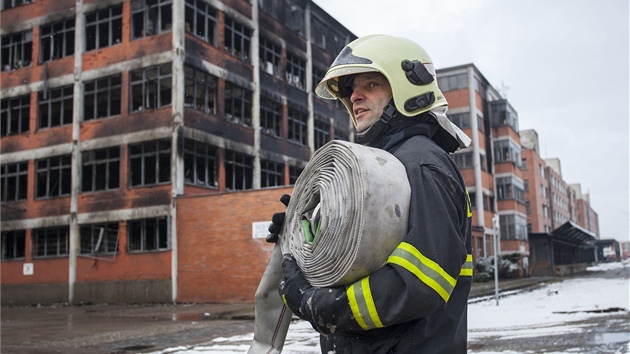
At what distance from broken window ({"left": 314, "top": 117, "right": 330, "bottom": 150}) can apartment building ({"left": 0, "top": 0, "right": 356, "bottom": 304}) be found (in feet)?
12.8

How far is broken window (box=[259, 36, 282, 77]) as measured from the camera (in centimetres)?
3183

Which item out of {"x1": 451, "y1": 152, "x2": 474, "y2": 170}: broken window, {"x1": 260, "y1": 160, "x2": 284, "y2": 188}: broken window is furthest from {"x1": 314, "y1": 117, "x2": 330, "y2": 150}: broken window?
{"x1": 451, "y1": 152, "x2": 474, "y2": 170}: broken window

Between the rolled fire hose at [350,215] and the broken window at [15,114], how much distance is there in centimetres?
3121

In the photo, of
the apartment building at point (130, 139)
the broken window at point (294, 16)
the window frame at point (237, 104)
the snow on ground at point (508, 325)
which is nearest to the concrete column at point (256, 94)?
the apartment building at point (130, 139)

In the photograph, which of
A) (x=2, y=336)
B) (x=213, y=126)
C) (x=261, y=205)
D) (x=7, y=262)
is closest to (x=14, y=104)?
(x=7, y=262)

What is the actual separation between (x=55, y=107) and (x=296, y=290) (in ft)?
98.0

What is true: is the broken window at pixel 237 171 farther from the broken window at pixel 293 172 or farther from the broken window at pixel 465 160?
the broken window at pixel 465 160

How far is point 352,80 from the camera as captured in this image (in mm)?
2766

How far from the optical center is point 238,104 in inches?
1153

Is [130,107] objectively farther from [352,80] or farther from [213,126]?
[352,80]

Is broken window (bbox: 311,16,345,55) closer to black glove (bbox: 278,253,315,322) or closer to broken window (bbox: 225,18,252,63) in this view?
broken window (bbox: 225,18,252,63)

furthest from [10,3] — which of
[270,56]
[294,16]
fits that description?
[294,16]

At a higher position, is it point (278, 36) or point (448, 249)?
point (278, 36)

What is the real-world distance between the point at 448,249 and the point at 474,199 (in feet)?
162
